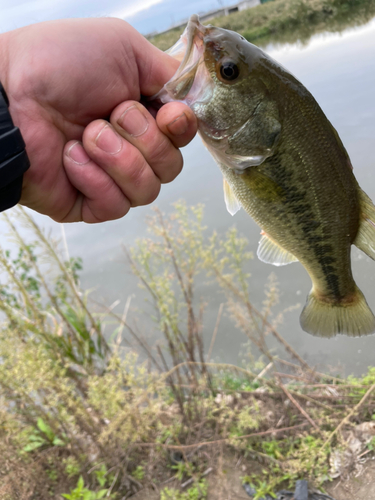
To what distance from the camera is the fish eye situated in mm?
1293

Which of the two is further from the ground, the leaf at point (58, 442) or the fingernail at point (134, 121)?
the fingernail at point (134, 121)

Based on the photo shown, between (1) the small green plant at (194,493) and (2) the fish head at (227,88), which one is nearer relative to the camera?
(2) the fish head at (227,88)

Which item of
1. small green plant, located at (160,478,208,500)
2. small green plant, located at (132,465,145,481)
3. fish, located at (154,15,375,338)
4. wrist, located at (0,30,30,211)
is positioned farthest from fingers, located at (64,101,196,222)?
small green plant, located at (132,465,145,481)

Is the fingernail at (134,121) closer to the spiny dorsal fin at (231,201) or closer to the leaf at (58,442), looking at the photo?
the spiny dorsal fin at (231,201)

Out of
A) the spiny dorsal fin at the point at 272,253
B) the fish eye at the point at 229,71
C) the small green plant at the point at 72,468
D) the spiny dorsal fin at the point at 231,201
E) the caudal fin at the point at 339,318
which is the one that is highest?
the fish eye at the point at 229,71

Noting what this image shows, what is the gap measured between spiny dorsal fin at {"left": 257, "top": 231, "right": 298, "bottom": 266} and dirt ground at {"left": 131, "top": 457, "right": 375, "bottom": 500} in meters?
1.81

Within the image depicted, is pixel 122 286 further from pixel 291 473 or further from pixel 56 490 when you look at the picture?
pixel 291 473

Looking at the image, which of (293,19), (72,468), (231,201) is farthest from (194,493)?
(293,19)

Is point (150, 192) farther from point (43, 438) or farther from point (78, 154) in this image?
point (43, 438)

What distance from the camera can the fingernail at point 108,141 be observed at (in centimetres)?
138

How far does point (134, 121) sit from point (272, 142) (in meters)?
0.53

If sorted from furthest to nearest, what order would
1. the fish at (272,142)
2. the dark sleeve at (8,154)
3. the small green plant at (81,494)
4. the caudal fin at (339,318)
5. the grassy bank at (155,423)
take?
the grassy bank at (155,423), the small green plant at (81,494), the caudal fin at (339,318), the fish at (272,142), the dark sleeve at (8,154)

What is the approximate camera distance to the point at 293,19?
22.9m

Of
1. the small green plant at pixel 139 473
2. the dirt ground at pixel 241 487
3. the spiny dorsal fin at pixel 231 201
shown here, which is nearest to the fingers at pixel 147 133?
the spiny dorsal fin at pixel 231 201
